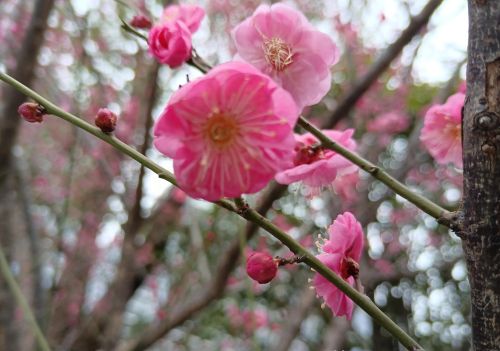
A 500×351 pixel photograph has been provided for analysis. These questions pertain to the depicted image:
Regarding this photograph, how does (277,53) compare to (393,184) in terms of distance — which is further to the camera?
(277,53)

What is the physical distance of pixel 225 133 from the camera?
0.61 metres

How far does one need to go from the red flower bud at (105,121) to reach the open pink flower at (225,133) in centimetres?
9

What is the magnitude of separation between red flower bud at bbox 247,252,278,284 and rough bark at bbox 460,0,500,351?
0.70ft

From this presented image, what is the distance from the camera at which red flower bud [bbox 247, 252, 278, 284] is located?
63cm

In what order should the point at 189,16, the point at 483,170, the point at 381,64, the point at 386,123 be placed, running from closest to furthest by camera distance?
1. the point at 483,170
2. the point at 189,16
3. the point at 381,64
4. the point at 386,123

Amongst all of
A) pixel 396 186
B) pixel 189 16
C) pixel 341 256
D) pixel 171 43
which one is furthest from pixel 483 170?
pixel 189 16

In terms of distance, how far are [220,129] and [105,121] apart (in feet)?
0.44

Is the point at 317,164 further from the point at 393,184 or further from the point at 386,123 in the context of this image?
the point at 386,123

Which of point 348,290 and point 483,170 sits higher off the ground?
point 483,170

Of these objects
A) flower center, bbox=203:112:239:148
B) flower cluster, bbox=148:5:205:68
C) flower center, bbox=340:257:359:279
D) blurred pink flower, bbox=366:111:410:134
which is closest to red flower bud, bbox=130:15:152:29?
flower cluster, bbox=148:5:205:68

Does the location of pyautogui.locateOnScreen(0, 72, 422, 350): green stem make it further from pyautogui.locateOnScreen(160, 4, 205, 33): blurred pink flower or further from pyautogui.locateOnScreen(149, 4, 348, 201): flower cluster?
pyautogui.locateOnScreen(160, 4, 205, 33): blurred pink flower

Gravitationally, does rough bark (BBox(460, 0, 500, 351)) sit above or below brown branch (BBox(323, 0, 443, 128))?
below

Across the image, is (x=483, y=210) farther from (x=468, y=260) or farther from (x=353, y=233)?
(x=353, y=233)

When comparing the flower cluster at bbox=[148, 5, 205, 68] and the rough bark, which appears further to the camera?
the flower cluster at bbox=[148, 5, 205, 68]
